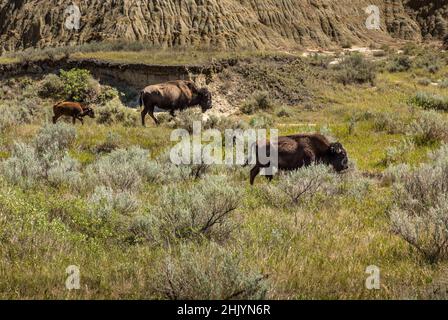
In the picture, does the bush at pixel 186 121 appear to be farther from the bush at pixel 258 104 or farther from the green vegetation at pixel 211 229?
the bush at pixel 258 104

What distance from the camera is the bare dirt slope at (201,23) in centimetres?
4178

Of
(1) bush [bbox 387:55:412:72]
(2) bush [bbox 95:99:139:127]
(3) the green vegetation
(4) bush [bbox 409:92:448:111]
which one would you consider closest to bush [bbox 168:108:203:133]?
(2) bush [bbox 95:99:139:127]

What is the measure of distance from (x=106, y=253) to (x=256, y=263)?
153cm

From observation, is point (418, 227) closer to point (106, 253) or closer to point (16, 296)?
point (106, 253)

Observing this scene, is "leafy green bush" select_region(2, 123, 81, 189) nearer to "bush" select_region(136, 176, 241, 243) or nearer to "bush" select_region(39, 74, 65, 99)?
"bush" select_region(136, 176, 241, 243)

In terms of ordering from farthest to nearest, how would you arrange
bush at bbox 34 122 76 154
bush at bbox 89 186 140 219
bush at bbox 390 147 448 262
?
bush at bbox 34 122 76 154
bush at bbox 89 186 140 219
bush at bbox 390 147 448 262

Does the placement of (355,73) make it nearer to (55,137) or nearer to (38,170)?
(55,137)

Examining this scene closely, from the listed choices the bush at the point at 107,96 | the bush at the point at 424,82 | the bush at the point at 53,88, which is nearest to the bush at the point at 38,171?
the bush at the point at 107,96

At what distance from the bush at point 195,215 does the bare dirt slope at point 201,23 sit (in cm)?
3586

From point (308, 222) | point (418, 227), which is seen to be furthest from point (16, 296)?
point (418, 227)

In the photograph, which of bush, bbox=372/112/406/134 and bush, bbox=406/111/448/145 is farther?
bush, bbox=372/112/406/134

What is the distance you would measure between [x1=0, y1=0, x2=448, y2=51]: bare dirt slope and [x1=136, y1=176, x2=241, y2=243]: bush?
35.9 metres

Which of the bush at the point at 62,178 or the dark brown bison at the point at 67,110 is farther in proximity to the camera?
the dark brown bison at the point at 67,110

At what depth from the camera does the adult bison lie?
1905cm
